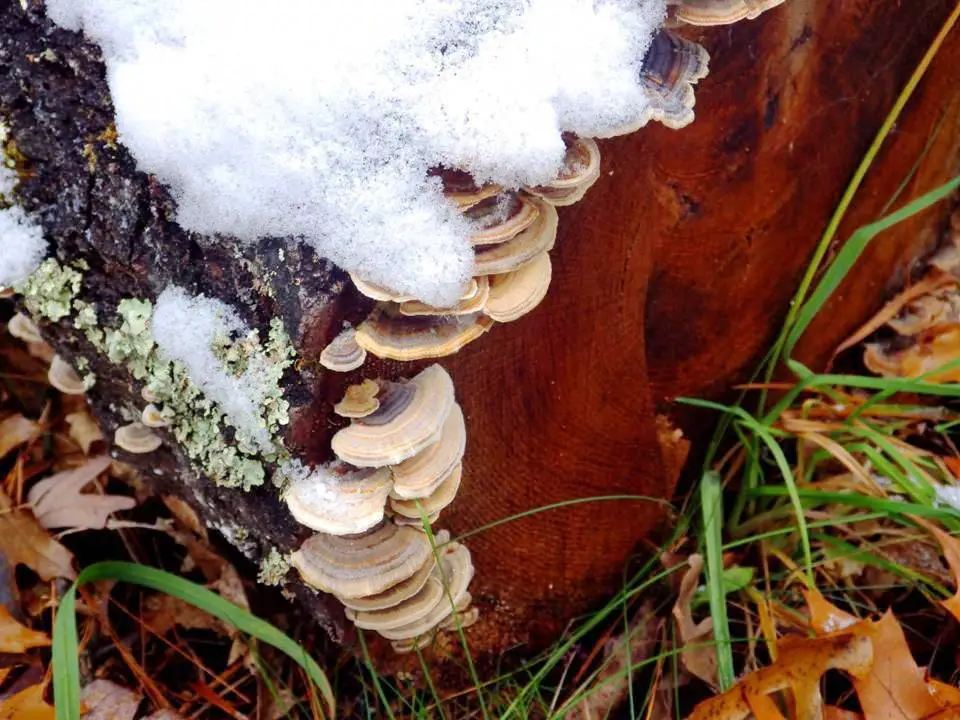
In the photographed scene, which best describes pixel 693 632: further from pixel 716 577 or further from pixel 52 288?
pixel 52 288

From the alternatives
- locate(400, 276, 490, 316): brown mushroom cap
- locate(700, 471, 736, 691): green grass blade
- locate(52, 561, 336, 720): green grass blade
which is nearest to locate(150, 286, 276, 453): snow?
locate(400, 276, 490, 316): brown mushroom cap

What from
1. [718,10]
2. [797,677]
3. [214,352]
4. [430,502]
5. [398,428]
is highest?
[718,10]

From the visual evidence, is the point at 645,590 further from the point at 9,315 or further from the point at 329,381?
the point at 9,315

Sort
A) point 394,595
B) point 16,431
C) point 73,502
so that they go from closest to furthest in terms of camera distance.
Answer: point 394,595 < point 73,502 < point 16,431

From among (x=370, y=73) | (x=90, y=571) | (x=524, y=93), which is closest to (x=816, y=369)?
(x=524, y=93)

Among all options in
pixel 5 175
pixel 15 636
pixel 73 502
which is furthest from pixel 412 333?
pixel 73 502

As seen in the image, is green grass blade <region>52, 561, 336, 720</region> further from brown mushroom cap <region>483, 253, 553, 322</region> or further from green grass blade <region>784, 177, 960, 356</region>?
green grass blade <region>784, 177, 960, 356</region>
